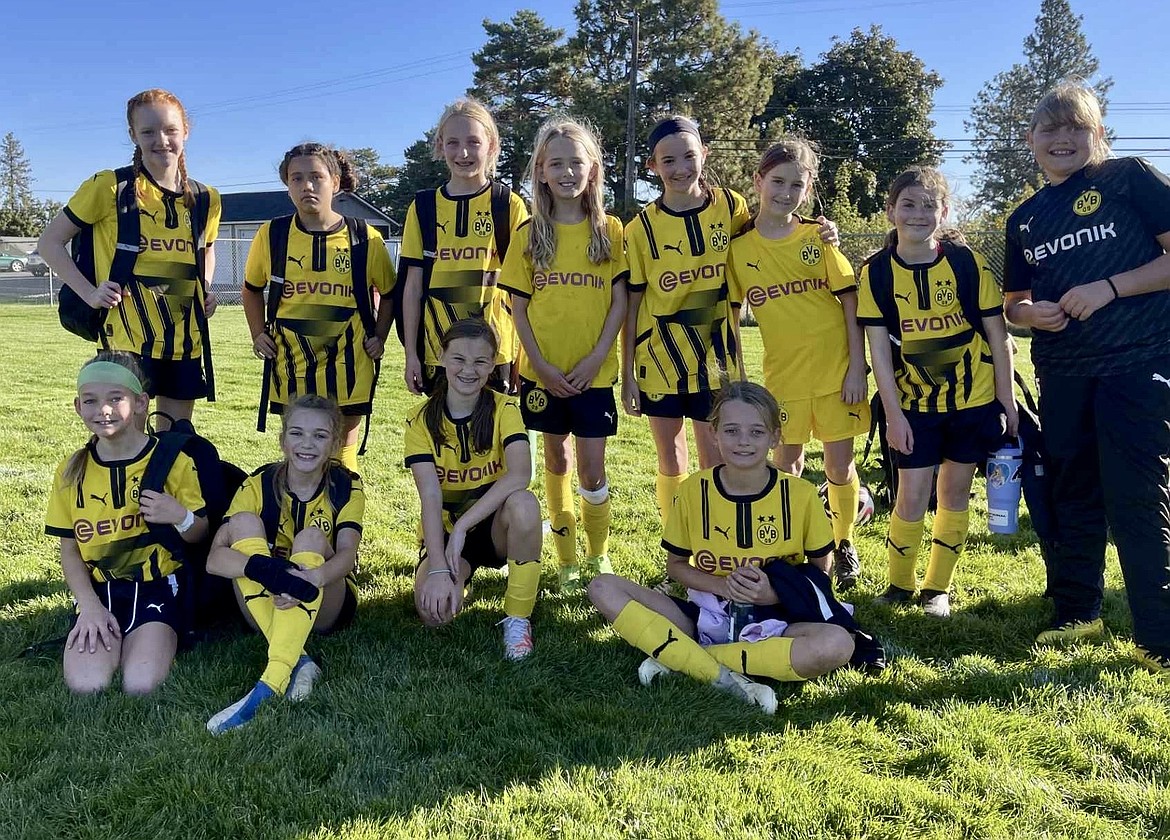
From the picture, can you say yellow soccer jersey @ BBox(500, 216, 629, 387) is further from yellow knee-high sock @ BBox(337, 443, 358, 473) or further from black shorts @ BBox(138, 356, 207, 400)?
black shorts @ BBox(138, 356, 207, 400)

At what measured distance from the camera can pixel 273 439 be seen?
739 centimetres

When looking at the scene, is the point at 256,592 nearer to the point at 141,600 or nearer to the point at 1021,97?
the point at 141,600

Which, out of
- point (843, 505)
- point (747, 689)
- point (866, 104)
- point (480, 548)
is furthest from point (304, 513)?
point (866, 104)

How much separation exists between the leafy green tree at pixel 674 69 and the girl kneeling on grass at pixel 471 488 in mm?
31581

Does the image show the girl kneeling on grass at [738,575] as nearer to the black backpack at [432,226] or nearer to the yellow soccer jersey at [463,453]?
the yellow soccer jersey at [463,453]

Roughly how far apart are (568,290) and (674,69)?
33.7 m

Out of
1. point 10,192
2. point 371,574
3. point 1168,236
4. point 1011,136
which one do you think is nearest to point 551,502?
point 371,574

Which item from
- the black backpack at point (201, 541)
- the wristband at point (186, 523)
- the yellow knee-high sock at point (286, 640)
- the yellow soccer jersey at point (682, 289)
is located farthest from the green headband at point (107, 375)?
the yellow soccer jersey at point (682, 289)

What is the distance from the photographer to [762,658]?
2979 millimetres

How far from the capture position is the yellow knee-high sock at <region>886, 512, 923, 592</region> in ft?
12.8

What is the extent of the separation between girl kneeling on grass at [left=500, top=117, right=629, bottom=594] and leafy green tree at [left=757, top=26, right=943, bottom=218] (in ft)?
135

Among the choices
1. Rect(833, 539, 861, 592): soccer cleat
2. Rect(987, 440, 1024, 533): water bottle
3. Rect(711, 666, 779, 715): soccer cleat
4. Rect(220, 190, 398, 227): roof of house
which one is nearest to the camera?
Rect(711, 666, 779, 715): soccer cleat

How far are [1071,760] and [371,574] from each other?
309cm

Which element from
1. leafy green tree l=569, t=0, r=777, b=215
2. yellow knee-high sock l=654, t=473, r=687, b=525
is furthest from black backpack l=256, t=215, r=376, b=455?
leafy green tree l=569, t=0, r=777, b=215
